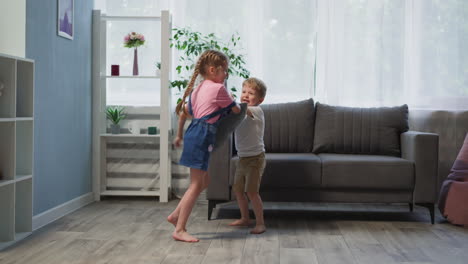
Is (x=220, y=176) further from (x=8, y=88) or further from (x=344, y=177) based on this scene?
(x=8, y=88)

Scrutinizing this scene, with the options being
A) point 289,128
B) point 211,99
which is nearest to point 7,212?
point 211,99

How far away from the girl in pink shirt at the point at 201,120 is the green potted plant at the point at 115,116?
1.50 metres

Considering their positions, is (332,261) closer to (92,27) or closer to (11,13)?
(11,13)

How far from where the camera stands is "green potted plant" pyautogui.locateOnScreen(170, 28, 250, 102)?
410 cm

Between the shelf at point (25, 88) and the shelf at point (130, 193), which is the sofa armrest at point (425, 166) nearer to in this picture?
the shelf at point (130, 193)

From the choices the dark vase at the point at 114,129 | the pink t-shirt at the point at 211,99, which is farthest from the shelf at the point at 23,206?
the dark vase at the point at 114,129

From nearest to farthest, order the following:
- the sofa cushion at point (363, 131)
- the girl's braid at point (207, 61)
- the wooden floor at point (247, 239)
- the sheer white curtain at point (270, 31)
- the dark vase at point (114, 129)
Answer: the wooden floor at point (247, 239), the girl's braid at point (207, 61), the sofa cushion at point (363, 131), the dark vase at point (114, 129), the sheer white curtain at point (270, 31)

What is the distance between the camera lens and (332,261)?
244 centimetres

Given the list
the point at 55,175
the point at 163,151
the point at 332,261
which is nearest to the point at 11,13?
the point at 55,175

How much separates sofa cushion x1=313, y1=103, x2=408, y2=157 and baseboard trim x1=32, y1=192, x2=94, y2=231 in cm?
184

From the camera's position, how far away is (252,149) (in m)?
3.10

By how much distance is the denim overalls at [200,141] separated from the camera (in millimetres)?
2791

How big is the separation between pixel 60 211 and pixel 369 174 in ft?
6.91

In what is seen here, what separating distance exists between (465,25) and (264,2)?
5.59 ft
